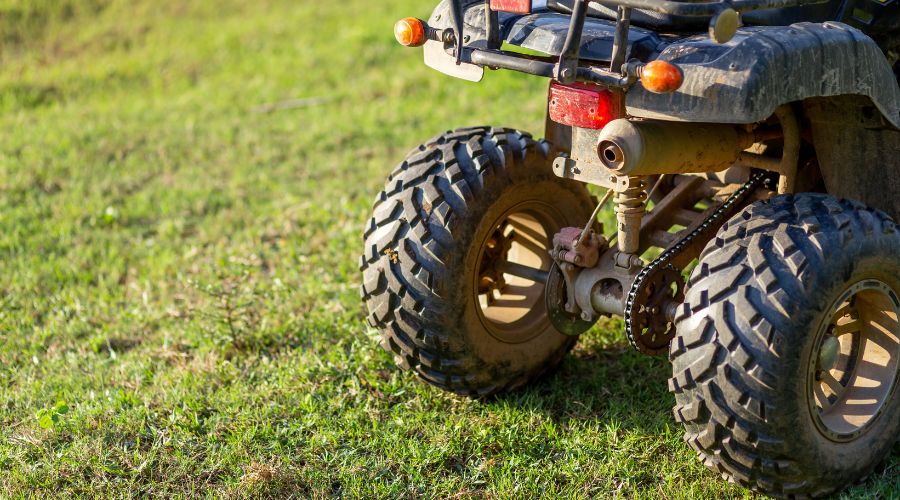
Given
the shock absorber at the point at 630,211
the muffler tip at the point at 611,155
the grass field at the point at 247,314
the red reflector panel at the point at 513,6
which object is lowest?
the grass field at the point at 247,314

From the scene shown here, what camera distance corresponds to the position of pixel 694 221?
3994 millimetres

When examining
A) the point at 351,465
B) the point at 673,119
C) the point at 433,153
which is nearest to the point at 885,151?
the point at 673,119

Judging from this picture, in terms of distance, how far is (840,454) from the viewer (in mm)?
3504

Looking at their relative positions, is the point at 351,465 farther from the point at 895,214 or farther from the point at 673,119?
the point at 895,214

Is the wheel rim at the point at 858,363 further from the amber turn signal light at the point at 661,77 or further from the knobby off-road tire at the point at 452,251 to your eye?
the knobby off-road tire at the point at 452,251

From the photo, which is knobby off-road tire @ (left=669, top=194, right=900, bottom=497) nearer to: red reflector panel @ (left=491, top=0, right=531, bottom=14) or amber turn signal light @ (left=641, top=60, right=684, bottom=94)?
amber turn signal light @ (left=641, top=60, right=684, bottom=94)

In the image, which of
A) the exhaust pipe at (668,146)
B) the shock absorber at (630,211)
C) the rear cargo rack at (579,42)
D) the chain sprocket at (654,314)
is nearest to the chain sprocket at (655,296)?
the chain sprocket at (654,314)

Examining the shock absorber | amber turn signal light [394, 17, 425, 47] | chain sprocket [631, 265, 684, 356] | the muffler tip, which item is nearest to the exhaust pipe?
the muffler tip

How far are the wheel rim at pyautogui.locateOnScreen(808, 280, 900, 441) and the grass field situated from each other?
0.87 feet

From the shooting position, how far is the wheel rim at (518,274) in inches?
172

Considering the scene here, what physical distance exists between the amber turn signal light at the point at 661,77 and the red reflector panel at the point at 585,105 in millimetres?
312

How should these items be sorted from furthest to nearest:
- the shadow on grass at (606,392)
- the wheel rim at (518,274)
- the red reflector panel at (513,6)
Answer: the wheel rim at (518,274) → the shadow on grass at (606,392) → the red reflector panel at (513,6)

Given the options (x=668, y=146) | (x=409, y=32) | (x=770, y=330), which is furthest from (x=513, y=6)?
(x=770, y=330)

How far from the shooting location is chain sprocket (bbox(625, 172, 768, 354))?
3672mm
